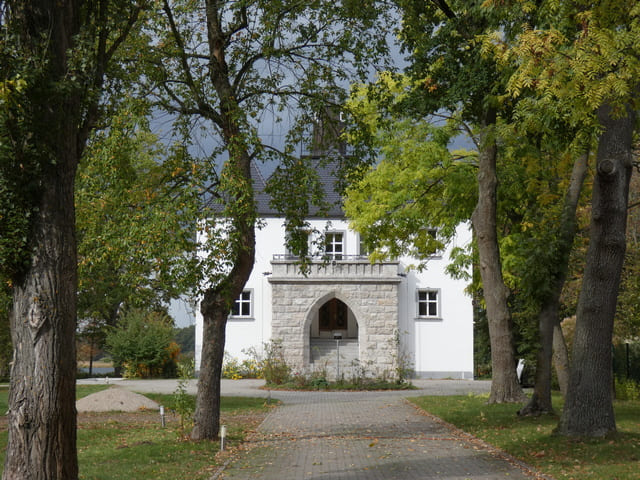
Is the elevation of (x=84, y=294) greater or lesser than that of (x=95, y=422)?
greater

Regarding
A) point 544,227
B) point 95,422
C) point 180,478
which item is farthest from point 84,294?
point 180,478

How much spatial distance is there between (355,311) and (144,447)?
21.7 metres

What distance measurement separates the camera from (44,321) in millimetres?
6863

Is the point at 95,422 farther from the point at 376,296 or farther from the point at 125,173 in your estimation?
the point at 376,296

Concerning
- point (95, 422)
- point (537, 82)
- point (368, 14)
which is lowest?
point (95, 422)

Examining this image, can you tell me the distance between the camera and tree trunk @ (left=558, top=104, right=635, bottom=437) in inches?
446

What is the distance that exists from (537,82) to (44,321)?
6563 millimetres

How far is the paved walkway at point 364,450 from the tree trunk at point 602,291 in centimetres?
159

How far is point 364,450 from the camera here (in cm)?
1164

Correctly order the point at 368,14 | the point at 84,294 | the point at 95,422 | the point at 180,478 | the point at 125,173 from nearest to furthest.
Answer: the point at 180,478 < the point at 125,173 < the point at 368,14 < the point at 95,422 < the point at 84,294

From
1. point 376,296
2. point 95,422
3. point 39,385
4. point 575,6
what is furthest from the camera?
Answer: point 376,296

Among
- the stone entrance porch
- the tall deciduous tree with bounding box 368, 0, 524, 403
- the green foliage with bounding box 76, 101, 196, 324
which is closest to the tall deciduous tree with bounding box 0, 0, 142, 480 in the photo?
the green foliage with bounding box 76, 101, 196, 324

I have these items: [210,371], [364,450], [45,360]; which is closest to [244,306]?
[210,371]

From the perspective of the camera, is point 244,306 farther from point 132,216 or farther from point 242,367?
point 132,216
